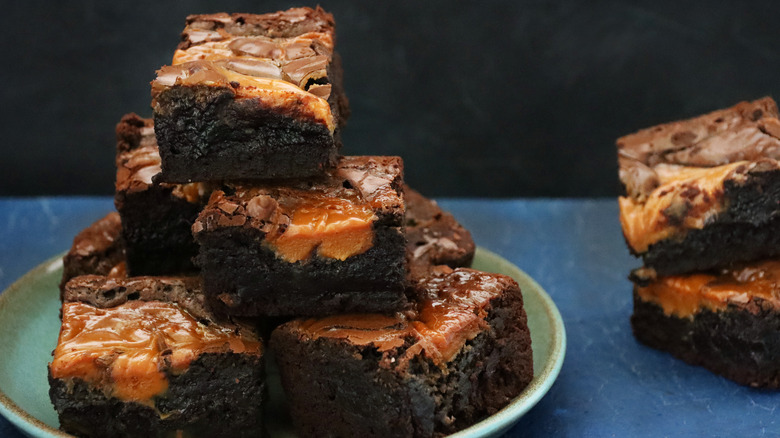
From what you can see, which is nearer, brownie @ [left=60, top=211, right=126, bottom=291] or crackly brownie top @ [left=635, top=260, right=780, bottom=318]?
crackly brownie top @ [left=635, top=260, right=780, bottom=318]

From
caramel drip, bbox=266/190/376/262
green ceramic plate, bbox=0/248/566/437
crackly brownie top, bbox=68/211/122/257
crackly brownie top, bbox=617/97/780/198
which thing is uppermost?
crackly brownie top, bbox=617/97/780/198

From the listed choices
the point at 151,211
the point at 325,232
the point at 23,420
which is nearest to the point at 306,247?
the point at 325,232

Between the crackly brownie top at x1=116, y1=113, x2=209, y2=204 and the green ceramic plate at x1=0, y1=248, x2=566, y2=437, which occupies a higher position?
the crackly brownie top at x1=116, y1=113, x2=209, y2=204

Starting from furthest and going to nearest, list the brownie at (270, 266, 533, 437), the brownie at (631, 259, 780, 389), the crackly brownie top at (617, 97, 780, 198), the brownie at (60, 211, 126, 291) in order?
the brownie at (60, 211, 126, 291) → the crackly brownie top at (617, 97, 780, 198) → the brownie at (631, 259, 780, 389) → the brownie at (270, 266, 533, 437)

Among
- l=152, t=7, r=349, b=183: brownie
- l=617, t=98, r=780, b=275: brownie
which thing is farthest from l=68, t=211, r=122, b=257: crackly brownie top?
l=617, t=98, r=780, b=275: brownie

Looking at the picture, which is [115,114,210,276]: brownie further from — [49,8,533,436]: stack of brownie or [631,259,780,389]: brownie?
[631,259,780,389]: brownie

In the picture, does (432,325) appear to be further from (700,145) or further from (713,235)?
(700,145)

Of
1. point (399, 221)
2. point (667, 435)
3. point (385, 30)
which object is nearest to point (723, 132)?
point (667, 435)

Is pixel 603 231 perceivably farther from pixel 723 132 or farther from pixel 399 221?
pixel 399 221
